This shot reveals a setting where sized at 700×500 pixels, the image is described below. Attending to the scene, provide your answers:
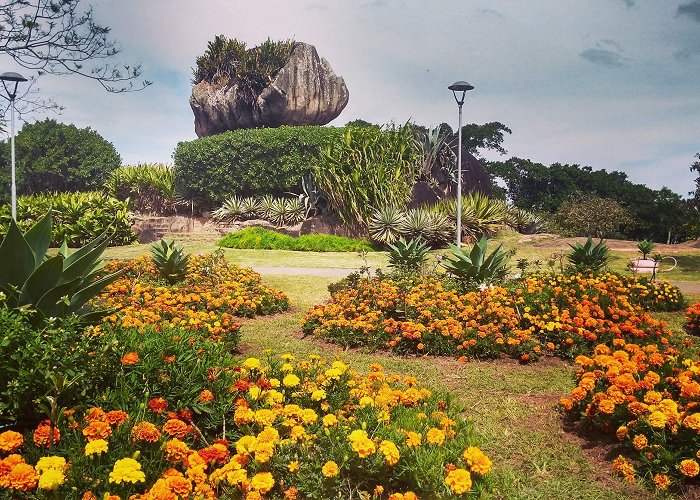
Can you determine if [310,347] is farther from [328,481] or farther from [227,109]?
[227,109]

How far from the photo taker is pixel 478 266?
8.76 meters

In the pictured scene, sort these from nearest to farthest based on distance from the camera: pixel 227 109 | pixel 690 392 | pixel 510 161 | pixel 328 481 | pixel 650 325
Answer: pixel 328 481 < pixel 690 392 < pixel 650 325 < pixel 227 109 < pixel 510 161

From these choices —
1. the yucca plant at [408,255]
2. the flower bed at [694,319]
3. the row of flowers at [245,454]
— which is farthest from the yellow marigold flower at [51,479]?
the yucca plant at [408,255]

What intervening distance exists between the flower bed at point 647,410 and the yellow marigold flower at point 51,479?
323 cm

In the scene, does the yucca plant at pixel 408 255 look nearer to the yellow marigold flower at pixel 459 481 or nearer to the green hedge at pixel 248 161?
the yellow marigold flower at pixel 459 481

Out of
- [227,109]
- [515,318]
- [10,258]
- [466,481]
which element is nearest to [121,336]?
[10,258]

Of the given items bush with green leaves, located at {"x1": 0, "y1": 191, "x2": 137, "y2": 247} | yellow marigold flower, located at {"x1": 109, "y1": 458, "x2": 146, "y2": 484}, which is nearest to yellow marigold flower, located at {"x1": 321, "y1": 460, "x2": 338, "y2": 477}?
yellow marigold flower, located at {"x1": 109, "y1": 458, "x2": 146, "y2": 484}

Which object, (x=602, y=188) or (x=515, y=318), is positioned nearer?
(x=515, y=318)

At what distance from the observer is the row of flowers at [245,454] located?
2.58 meters

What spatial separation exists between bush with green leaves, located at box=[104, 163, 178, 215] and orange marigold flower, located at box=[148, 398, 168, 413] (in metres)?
26.8

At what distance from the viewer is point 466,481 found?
2.63 meters

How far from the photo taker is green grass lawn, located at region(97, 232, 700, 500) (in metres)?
3.44

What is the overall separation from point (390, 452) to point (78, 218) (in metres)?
21.3

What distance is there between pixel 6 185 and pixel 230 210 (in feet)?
98.8
